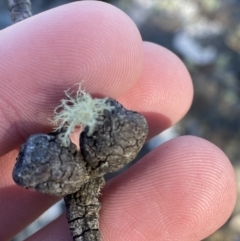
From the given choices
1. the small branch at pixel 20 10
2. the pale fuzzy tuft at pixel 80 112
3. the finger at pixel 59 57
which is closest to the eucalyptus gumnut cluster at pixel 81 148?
the pale fuzzy tuft at pixel 80 112

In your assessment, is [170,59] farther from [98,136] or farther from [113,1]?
[113,1]

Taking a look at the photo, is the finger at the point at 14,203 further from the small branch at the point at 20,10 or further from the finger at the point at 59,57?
the small branch at the point at 20,10

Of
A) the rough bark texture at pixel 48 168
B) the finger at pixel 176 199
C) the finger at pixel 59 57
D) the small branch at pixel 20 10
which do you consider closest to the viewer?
the rough bark texture at pixel 48 168

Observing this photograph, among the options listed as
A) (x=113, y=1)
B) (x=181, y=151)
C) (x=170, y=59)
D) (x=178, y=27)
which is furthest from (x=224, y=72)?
(x=181, y=151)

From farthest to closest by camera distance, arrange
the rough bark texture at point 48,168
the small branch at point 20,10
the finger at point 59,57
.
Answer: the small branch at point 20,10 → the finger at point 59,57 → the rough bark texture at point 48,168

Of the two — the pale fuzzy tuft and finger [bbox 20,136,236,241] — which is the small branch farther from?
finger [bbox 20,136,236,241]

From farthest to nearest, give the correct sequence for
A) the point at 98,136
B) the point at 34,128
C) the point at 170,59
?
the point at 170,59 < the point at 34,128 < the point at 98,136
